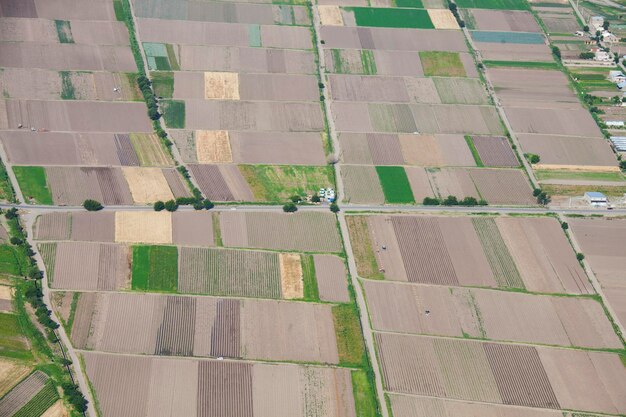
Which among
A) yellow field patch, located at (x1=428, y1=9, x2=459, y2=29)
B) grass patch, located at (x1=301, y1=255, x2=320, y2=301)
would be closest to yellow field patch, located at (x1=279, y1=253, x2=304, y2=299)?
grass patch, located at (x1=301, y1=255, x2=320, y2=301)

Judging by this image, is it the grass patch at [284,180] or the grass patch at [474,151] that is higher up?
the grass patch at [474,151]

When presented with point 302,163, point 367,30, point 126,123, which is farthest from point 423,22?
point 126,123

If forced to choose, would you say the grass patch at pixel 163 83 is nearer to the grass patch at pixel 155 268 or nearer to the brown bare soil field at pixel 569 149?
the grass patch at pixel 155 268

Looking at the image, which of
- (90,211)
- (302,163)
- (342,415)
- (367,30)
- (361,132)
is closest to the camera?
(342,415)

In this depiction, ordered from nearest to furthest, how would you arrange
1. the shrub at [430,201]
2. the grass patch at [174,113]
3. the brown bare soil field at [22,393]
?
the brown bare soil field at [22,393] < the shrub at [430,201] < the grass patch at [174,113]

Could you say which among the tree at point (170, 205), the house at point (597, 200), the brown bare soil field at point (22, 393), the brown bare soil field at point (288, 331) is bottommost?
the brown bare soil field at point (22, 393)

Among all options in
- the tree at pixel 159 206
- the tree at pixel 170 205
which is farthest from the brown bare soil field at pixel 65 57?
the tree at pixel 170 205

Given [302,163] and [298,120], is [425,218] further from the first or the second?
[298,120]
